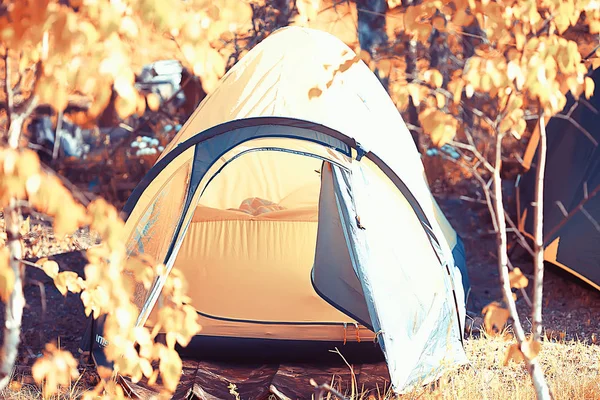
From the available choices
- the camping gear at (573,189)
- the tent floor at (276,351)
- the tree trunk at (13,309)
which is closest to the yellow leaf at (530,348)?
the tree trunk at (13,309)

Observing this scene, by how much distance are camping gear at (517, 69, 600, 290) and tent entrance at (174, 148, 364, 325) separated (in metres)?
1.62

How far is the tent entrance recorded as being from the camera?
197 inches

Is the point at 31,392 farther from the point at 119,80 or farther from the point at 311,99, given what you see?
the point at 119,80

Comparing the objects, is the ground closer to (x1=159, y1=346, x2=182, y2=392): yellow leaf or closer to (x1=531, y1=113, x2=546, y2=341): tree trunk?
(x1=531, y1=113, x2=546, y2=341): tree trunk

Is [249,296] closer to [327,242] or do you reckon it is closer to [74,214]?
[327,242]

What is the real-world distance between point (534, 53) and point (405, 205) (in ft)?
6.26

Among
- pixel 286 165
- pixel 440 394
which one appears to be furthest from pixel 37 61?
pixel 286 165

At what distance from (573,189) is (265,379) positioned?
10.3 feet

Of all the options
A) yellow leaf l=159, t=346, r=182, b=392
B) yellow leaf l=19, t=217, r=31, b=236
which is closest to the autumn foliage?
yellow leaf l=159, t=346, r=182, b=392

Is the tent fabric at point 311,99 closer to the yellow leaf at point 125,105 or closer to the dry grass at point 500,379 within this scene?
the dry grass at point 500,379

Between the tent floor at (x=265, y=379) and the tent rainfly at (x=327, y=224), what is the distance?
13cm

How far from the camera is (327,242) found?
475 centimetres

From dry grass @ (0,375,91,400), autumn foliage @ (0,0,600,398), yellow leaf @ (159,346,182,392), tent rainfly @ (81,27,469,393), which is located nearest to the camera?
autumn foliage @ (0,0,600,398)

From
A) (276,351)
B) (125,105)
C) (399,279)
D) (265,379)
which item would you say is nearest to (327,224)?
(399,279)
